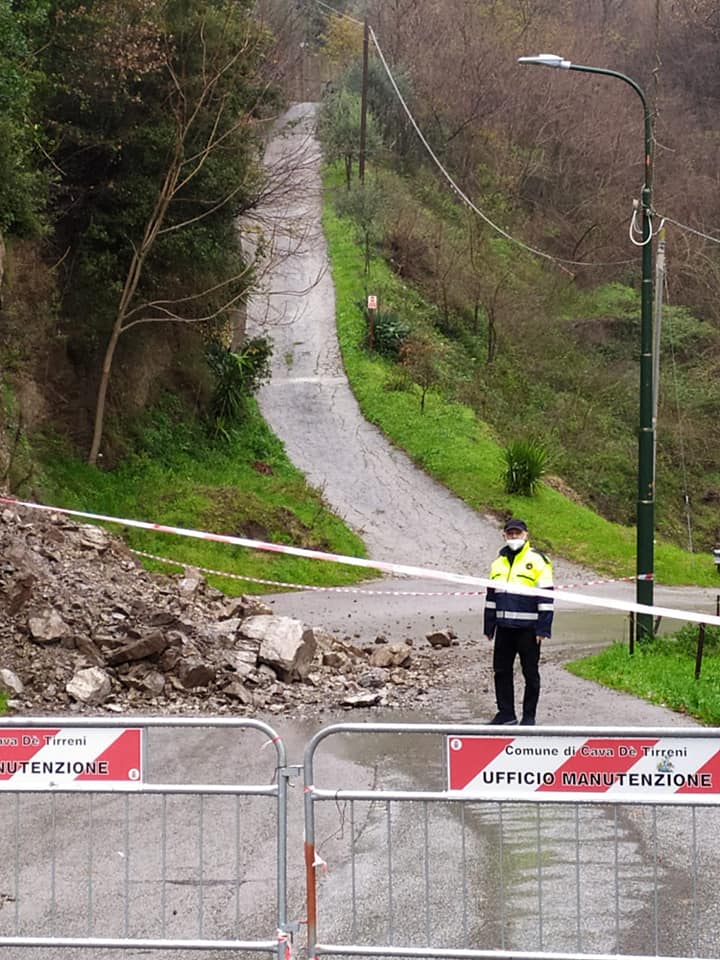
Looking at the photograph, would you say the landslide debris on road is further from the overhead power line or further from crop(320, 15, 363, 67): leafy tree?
crop(320, 15, 363, 67): leafy tree

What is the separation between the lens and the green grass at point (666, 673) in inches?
440

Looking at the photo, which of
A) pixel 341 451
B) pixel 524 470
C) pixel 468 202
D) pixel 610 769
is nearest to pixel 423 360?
pixel 341 451

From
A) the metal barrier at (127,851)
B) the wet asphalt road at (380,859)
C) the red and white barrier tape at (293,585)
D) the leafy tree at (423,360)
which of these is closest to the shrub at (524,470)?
the leafy tree at (423,360)

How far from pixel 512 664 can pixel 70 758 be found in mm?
5332

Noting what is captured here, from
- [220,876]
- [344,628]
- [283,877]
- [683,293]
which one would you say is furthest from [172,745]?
[683,293]

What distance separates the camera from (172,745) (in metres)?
10.3

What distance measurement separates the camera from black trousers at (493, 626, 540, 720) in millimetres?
10234

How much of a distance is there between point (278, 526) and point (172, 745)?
50.5ft

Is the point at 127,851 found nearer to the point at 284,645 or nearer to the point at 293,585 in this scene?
the point at 284,645

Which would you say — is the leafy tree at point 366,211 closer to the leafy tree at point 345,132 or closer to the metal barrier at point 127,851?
the leafy tree at point 345,132

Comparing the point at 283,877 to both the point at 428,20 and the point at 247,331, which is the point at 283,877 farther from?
the point at 428,20

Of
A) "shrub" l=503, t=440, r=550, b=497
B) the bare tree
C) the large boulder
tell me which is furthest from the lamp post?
"shrub" l=503, t=440, r=550, b=497

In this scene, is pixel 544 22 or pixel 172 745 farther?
pixel 544 22

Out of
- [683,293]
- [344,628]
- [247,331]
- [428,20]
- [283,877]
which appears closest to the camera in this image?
[283,877]
